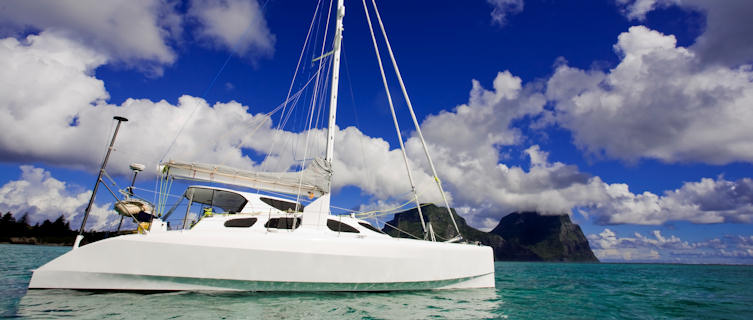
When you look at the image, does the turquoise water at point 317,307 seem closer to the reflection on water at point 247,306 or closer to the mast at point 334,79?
the reflection on water at point 247,306

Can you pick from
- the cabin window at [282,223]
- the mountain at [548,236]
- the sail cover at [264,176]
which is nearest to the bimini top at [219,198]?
the sail cover at [264,176]

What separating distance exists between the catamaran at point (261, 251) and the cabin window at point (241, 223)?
2 centimetres

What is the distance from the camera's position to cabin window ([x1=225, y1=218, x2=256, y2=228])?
7.03 m

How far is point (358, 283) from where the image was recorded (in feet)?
21.7

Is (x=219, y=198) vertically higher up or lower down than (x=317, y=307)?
higher up

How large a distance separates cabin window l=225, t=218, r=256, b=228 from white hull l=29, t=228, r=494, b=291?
0.47 metres

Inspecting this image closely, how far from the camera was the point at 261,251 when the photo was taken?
6.02 m

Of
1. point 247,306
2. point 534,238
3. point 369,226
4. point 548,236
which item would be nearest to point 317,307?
point 247,306

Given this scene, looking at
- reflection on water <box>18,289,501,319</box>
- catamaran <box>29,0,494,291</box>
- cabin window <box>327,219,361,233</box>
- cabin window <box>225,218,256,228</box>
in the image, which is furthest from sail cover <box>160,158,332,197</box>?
reflection on water <box>18,289,501,319</box>

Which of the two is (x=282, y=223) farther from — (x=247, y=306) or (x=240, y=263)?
(x=247, y=306)

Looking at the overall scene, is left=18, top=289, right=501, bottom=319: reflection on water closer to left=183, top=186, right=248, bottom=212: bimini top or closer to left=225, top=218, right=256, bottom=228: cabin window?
left=225, top=218, right=256, bottom=228: cabin window

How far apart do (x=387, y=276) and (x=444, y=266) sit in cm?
148

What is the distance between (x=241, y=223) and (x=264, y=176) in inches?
52.8

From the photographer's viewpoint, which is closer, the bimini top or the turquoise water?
the turquoise water
